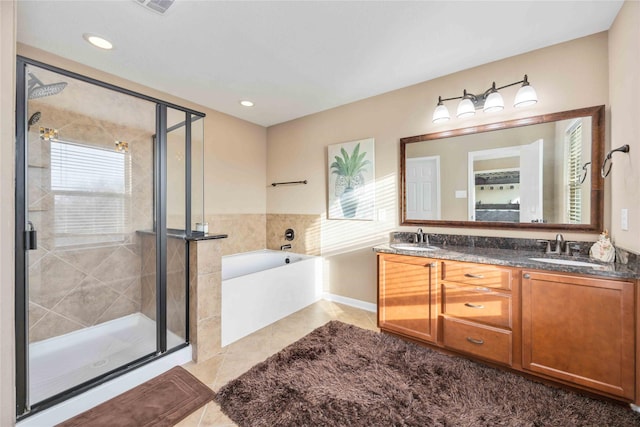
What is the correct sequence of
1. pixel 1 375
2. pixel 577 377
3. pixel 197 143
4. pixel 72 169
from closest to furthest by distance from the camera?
pixel 1 375, pixel 577 377, pixel 72 169, pixel 197 143

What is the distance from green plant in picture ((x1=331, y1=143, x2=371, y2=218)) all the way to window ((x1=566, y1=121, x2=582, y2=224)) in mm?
1762

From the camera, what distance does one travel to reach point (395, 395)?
5.59 ft

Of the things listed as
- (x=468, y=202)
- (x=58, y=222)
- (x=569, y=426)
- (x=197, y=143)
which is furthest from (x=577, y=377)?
(x=58, y=222)

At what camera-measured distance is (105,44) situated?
210 cm

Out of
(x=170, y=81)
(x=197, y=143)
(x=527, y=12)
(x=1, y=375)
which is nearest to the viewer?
(x=1, y=375)

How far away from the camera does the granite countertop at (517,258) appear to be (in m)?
1.55

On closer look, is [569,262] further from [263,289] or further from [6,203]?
[6,203]

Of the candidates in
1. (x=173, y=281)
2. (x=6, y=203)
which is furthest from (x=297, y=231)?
(x=6, y=203)

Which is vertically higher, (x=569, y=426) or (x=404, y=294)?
(x=404, y=294)

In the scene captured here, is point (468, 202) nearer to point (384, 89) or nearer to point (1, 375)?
point (384, 89)

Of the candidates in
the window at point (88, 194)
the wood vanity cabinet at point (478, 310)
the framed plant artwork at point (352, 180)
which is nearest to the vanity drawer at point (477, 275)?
the wood vanity cabinet at point (478, 310)

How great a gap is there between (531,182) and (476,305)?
45.3 inches

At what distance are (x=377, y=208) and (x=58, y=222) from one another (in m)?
2.99

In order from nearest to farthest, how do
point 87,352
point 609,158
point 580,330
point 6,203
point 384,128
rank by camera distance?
point 6,203
point 580,330
point 609,158
point 87,352
point 384,128
